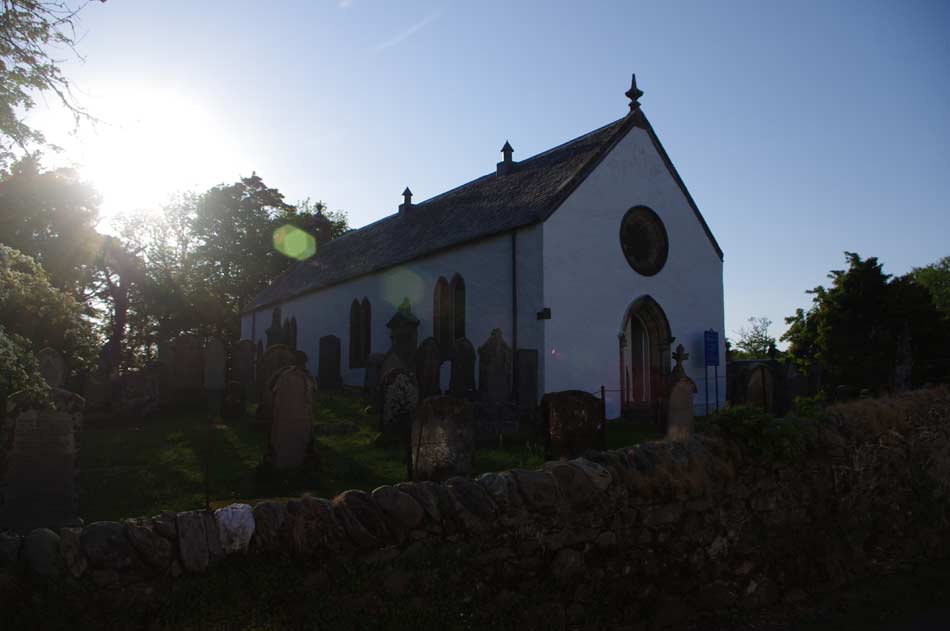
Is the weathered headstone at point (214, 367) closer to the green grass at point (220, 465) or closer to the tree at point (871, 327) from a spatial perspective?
the green grass at point (220, 465)

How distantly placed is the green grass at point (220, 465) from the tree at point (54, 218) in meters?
22.7

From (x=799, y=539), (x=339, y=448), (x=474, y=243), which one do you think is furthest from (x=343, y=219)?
(x=799, y=539)

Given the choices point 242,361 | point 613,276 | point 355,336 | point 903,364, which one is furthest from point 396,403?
point 355,336

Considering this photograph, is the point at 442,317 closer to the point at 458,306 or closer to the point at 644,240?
the point at 458,306

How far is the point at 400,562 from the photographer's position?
481cm

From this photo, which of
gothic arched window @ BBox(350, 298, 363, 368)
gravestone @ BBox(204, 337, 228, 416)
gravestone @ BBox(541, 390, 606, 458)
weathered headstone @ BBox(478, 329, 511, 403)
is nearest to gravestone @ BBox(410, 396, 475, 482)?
gravestone @ BBox(541, 390, 606, 458)

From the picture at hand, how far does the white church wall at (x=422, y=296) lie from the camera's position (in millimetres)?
19781

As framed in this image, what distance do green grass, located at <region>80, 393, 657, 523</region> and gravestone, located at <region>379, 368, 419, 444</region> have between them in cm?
35

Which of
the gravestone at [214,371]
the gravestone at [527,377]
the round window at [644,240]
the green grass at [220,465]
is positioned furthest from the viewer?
the round window at [644,240]

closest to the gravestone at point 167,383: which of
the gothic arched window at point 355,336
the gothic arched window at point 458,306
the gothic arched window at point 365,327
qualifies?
the gothic arched window at point 458,306

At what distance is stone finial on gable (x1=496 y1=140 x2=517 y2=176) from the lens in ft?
82.9

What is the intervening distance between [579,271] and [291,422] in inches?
445

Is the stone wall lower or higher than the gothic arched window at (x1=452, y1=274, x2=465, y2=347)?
lower

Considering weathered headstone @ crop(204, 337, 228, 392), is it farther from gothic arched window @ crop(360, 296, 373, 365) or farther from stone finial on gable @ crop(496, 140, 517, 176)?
stone finial on gable @ crop(496, 140, 517, 176)
